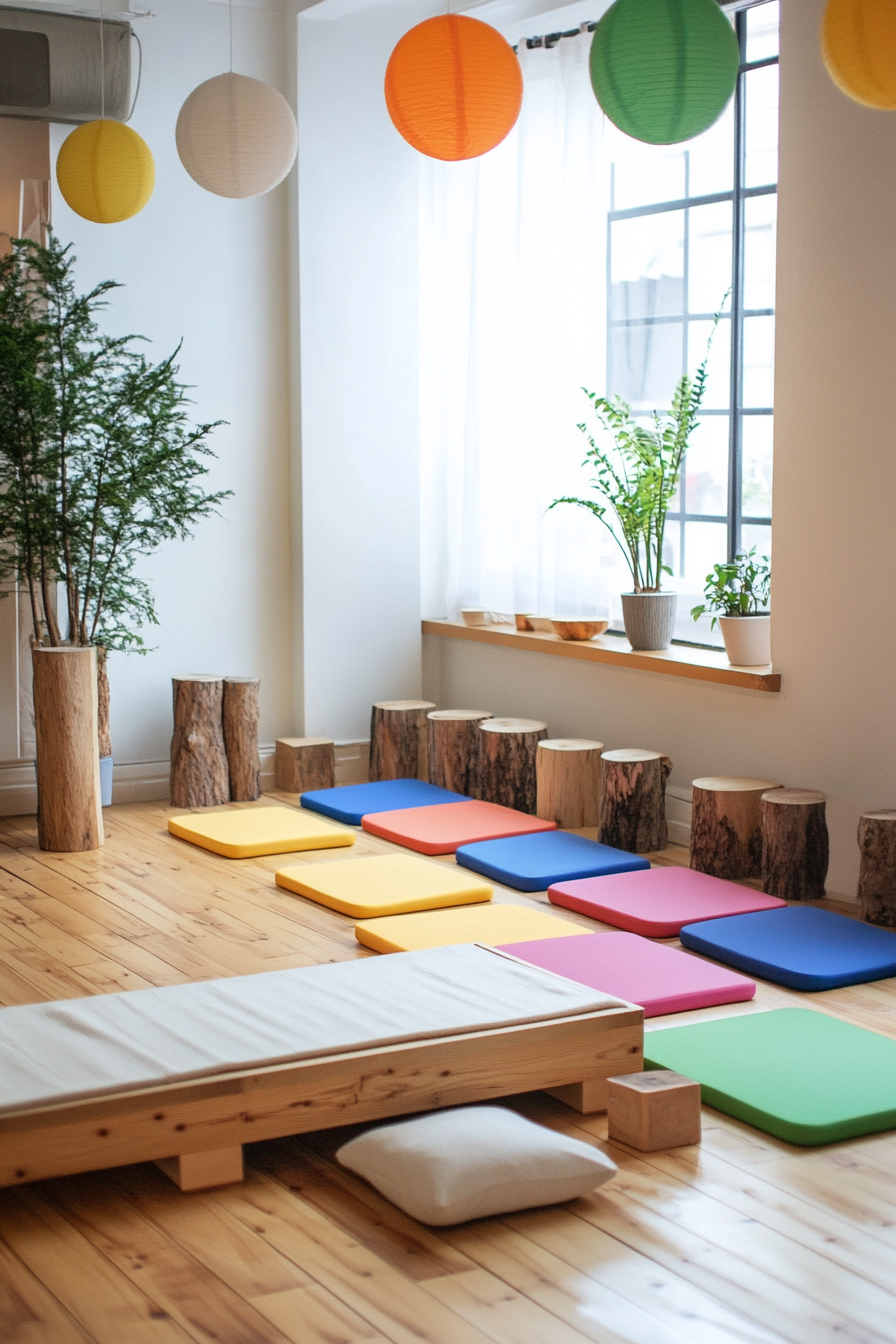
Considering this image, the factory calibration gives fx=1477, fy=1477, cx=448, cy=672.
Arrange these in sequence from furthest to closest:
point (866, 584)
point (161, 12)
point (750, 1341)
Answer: point (161, 12)
point (866, 584)
point (750, 1341)

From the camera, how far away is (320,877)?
4422mm

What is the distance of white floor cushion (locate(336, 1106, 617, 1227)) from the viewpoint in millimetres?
2305

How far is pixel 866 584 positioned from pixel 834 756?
20.5 inches

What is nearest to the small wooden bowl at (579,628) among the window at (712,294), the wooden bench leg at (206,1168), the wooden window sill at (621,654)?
the wooden window sill at (621,654)

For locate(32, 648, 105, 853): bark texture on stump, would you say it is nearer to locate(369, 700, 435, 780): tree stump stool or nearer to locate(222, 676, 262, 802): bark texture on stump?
locate(222, 676, 262, 802): bark texture on stump

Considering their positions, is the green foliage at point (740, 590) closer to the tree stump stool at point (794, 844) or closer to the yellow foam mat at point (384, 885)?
the tree stump stool at point (794, 844)

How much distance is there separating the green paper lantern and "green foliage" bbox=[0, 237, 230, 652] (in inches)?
99.4

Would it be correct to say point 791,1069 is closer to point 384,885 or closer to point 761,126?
point 384,885

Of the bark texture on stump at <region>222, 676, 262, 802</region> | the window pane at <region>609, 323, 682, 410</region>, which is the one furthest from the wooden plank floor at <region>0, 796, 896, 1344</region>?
the window pane at <region>609, 323, 682, 410</region>

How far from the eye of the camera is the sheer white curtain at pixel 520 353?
5.53 meters

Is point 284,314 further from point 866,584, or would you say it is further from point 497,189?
point 866,584

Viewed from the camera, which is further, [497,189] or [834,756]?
[497,189]

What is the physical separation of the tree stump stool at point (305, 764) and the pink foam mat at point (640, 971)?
2.26 meters

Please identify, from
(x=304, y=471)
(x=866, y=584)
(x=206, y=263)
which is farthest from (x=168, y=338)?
(x=866, y=584)
